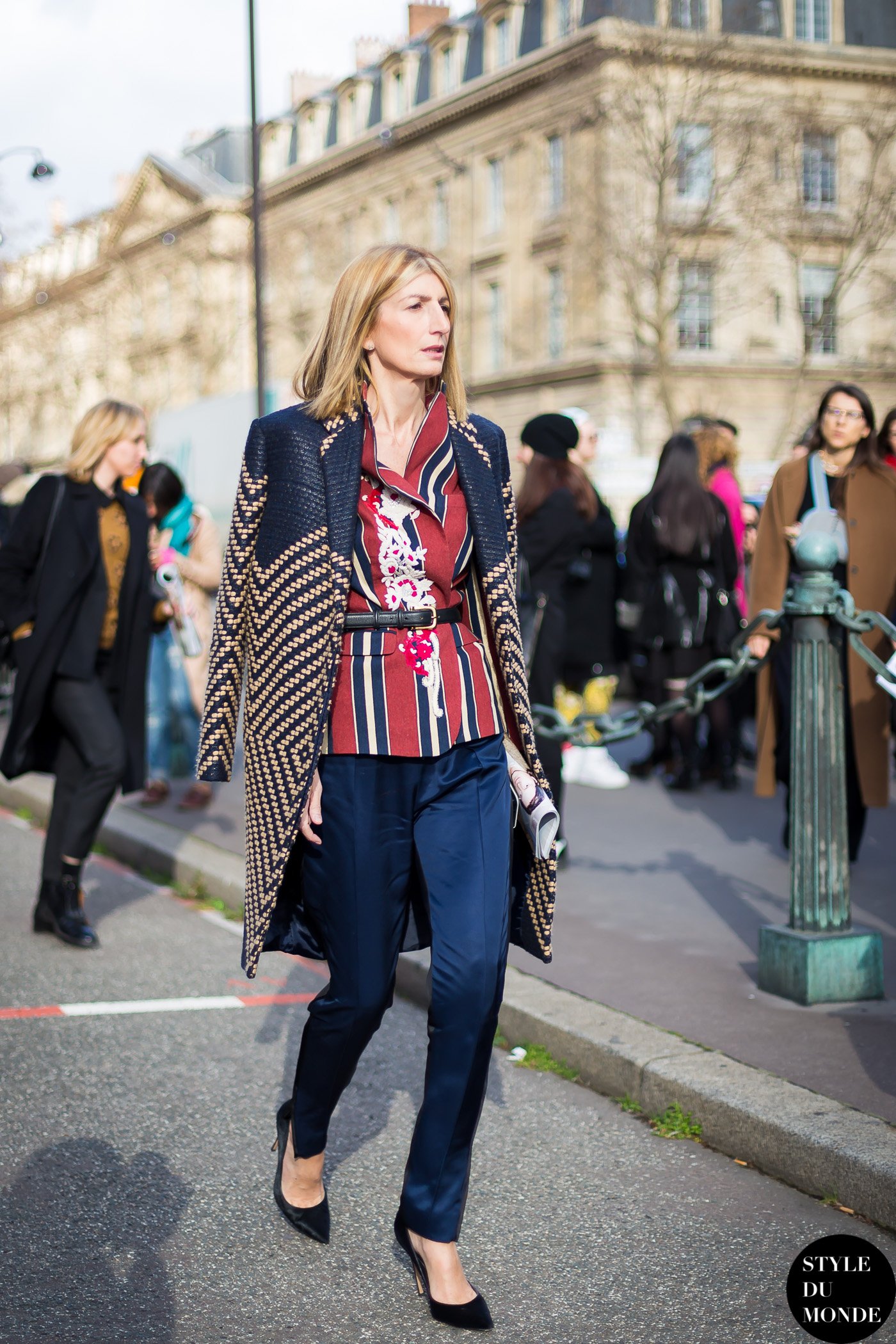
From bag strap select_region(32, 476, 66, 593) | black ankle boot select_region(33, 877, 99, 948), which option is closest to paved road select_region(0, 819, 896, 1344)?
black ankle boot select_region(33, 877, 99, 948)

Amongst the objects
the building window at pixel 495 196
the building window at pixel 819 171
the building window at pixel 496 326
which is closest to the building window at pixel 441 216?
the building window at pixel 495 196

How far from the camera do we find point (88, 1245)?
3.40 meters

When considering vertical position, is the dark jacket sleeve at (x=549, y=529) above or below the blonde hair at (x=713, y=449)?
below

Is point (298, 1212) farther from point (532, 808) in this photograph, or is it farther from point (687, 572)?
point (687, 572)

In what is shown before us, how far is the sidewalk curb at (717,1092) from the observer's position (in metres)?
3.59

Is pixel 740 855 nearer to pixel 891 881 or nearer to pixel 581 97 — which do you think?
pixel 891 881

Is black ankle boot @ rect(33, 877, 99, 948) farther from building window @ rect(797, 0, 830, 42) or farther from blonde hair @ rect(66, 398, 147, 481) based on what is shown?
building window @ rect(797, 0, 830, 42)

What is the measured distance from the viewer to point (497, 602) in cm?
323

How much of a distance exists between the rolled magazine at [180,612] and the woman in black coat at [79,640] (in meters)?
1.14

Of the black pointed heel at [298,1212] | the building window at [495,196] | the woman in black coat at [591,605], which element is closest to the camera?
the black pointed heel at [298,1212]

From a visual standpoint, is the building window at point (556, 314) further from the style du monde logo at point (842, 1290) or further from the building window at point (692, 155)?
the style du monde logo at point (842, 1290)

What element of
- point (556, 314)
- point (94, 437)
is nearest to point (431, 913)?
point (94, 437)

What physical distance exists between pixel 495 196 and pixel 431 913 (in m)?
45.1

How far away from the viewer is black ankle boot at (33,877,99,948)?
6207mm
